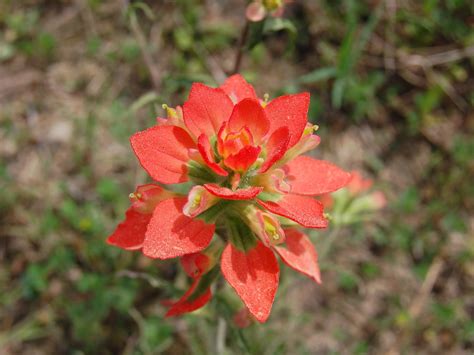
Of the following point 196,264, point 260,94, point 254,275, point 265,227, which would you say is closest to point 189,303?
point 196,264

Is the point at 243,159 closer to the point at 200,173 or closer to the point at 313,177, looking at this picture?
the point at 200,173

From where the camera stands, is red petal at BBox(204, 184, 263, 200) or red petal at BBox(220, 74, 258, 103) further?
red petal at BBox(220, 74, 258, 103)

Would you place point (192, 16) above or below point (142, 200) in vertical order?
below

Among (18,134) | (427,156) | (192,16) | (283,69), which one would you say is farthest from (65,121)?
(427,156)

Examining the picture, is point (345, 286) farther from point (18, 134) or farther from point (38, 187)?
point (18, 134)

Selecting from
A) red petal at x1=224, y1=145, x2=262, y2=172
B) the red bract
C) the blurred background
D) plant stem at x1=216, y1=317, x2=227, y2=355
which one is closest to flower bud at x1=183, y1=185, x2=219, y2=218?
the red bract

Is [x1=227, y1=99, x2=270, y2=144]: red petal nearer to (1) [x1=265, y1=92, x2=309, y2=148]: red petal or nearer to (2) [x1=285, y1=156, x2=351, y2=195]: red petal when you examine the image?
(1) [x1=265, y1=92, x2=309, y2=148]: red petal

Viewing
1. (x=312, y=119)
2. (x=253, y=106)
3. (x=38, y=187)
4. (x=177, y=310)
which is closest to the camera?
(x=253, y=106)
